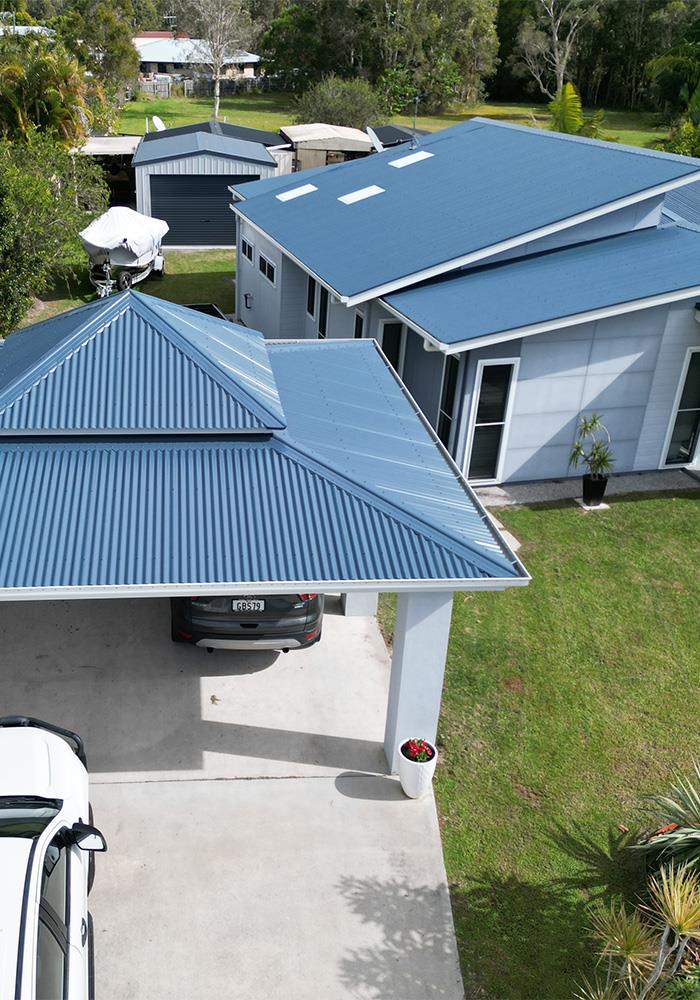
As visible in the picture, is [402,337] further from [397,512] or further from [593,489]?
[397,512]

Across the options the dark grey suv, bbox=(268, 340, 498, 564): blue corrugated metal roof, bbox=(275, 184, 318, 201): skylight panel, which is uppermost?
bbox=(275, 184, 318, 201): skylight panel

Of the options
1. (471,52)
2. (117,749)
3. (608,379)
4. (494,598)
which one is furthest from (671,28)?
(117,749)

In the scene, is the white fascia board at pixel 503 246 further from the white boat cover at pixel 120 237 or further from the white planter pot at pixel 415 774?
the white boat cover at pixel 120 237

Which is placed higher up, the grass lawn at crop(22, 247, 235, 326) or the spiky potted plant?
the spiky potted plant

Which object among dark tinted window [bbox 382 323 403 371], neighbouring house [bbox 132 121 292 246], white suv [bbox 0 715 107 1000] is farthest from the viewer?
neighbouring house [bbox 132 121 292 246]

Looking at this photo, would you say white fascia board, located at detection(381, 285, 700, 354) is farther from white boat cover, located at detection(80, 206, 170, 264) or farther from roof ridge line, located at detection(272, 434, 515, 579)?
white boat cover, located at detection(80, 206, 170, 264)

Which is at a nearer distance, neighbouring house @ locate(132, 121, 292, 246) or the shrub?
neighbouring house @ locate(132, 121, 292, 246)

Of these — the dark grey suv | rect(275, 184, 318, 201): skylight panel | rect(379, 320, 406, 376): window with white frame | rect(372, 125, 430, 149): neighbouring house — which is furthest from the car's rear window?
rect(372, 125, 430, 149): neighbouring house
